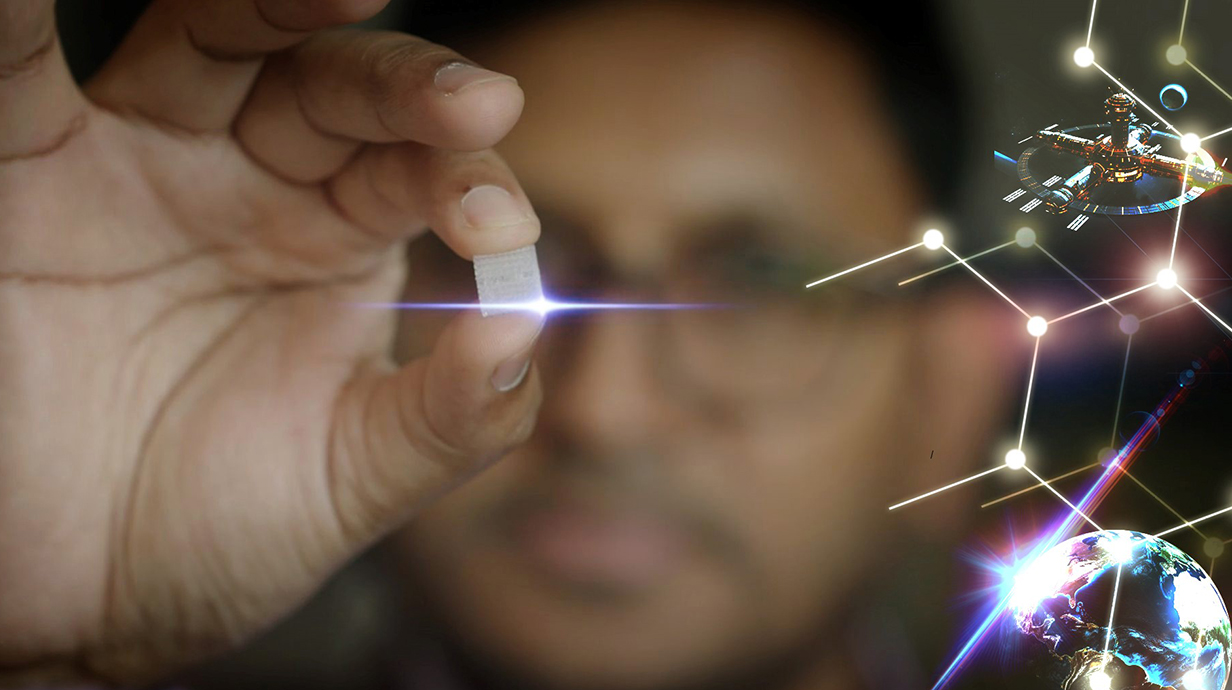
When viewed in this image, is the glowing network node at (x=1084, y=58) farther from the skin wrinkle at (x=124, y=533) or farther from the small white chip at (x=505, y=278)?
the skin wrinkle at (x=124, y=533)

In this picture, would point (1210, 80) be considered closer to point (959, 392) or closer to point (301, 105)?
point (959, 392)

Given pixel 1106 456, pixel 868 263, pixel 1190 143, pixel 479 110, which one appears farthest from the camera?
pixel 868 263

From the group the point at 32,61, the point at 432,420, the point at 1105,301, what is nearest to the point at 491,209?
the point at 432,420

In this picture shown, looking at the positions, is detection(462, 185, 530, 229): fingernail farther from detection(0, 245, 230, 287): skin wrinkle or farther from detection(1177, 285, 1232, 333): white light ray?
detection(1177, 285, 1232, 333): white light ray

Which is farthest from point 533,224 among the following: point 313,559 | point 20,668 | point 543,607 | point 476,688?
point 476,688

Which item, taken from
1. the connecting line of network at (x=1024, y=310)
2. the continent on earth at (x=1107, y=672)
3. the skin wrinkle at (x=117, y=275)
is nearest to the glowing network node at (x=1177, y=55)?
the connecting line of network at (x=1024, y=310)

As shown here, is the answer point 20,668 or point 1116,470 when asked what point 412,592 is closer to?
point 20,668

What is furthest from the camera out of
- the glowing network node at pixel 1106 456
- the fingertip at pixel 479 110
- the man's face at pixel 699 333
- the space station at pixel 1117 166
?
the man's face at pixel 699 333
